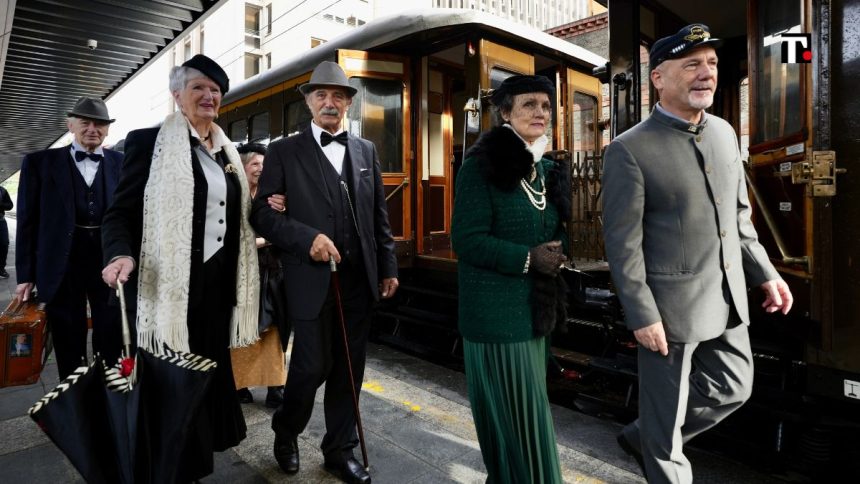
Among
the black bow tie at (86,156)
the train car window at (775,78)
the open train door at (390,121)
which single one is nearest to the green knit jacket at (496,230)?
the train car window at (775,78)

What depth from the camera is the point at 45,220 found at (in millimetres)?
3096

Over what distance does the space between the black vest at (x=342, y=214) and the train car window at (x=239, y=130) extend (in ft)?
18.3

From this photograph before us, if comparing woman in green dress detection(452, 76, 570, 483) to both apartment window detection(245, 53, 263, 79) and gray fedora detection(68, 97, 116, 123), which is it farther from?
apartment window detection(245, 53, 263, 79)

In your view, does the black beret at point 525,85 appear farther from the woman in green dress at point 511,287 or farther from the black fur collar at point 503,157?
the black fur collar at point 503,157

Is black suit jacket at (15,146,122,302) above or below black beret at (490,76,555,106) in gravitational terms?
below

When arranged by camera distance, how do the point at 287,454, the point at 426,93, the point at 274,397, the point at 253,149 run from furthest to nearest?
the point at 426,93 → the point at 253,149 → the point at 274,397 → the point at 287,454

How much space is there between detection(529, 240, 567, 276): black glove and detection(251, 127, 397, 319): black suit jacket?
1018mm

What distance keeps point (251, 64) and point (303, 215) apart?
2904 centimetres

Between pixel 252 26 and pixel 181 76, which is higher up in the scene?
pixel 252 26

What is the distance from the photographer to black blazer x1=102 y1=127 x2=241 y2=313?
7.30 ft

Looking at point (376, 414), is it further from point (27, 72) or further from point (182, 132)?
point (27, 72)

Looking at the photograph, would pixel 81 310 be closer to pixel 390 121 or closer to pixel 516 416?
pixel 516 416

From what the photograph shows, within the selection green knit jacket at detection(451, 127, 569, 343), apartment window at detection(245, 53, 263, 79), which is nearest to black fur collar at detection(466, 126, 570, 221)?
green knit jacket at detection(451, 127, 569, 343)

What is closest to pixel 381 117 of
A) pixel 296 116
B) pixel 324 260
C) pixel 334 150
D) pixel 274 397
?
pixel 296 116
